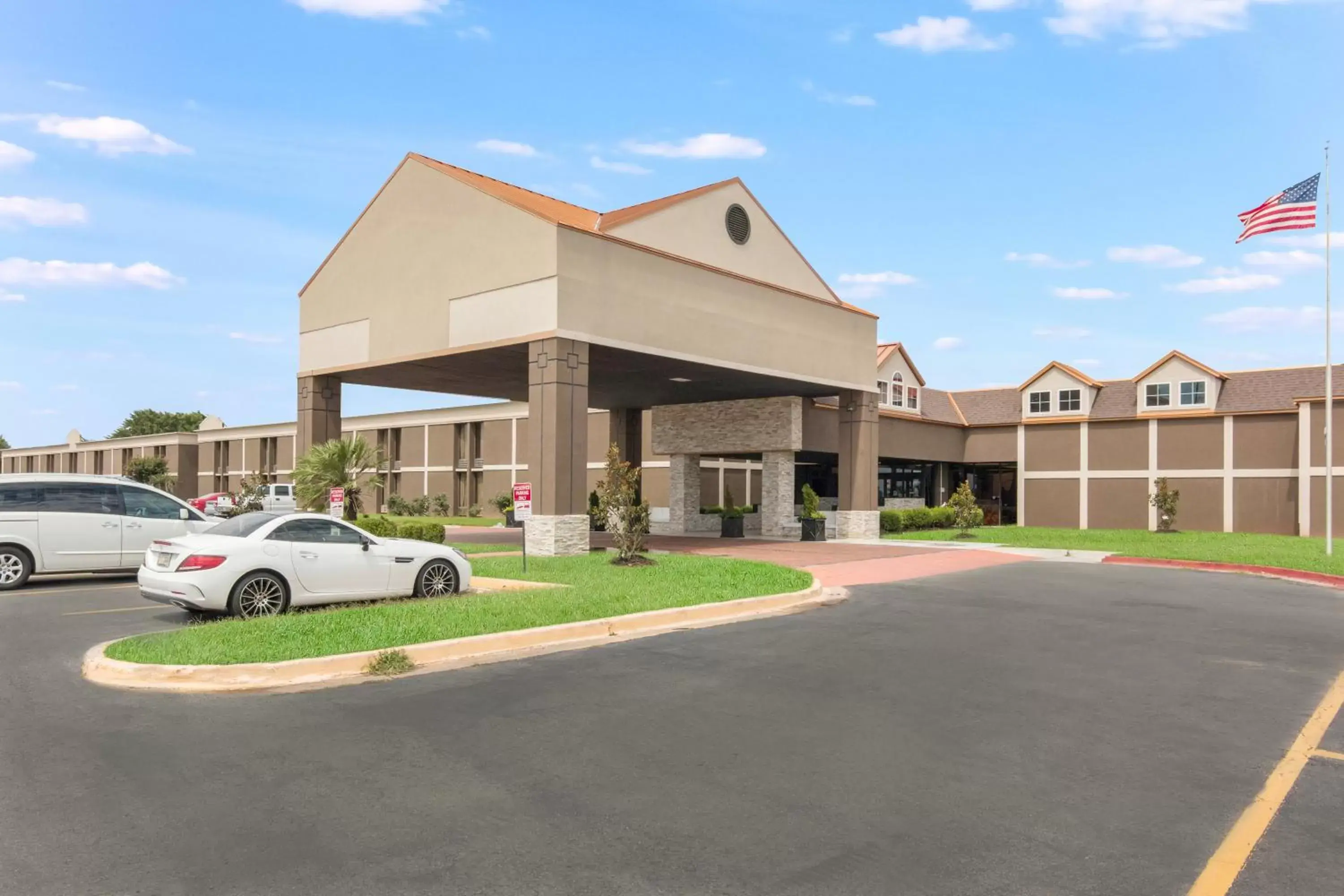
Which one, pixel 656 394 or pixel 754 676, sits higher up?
pixel 656 394

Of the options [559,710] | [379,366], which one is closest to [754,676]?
[559,710]

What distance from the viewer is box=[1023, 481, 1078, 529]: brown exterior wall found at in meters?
46.4

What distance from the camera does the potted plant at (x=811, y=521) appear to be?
33.3m

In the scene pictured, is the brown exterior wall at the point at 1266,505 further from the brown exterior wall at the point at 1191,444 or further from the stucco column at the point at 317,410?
the stucco column at the point at 317,410

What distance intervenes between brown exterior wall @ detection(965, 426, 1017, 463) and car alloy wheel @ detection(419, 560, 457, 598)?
40.1 metres

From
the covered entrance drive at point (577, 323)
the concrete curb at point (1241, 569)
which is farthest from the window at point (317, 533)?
the concrete curb at point (1241, 569)

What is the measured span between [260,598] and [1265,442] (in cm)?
4200

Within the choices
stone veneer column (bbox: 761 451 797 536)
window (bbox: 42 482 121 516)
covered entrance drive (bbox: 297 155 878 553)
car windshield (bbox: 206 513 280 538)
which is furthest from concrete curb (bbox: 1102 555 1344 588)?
window (bbox: 42 482 121 516)

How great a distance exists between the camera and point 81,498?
17.4 metres

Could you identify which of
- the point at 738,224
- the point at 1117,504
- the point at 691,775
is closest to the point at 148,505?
the point at 691,775

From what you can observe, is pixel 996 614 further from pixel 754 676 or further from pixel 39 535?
pixel 39 535

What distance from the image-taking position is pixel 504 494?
2067 inches

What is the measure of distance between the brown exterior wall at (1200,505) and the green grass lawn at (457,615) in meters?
31.8

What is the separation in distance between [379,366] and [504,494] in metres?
25.0
